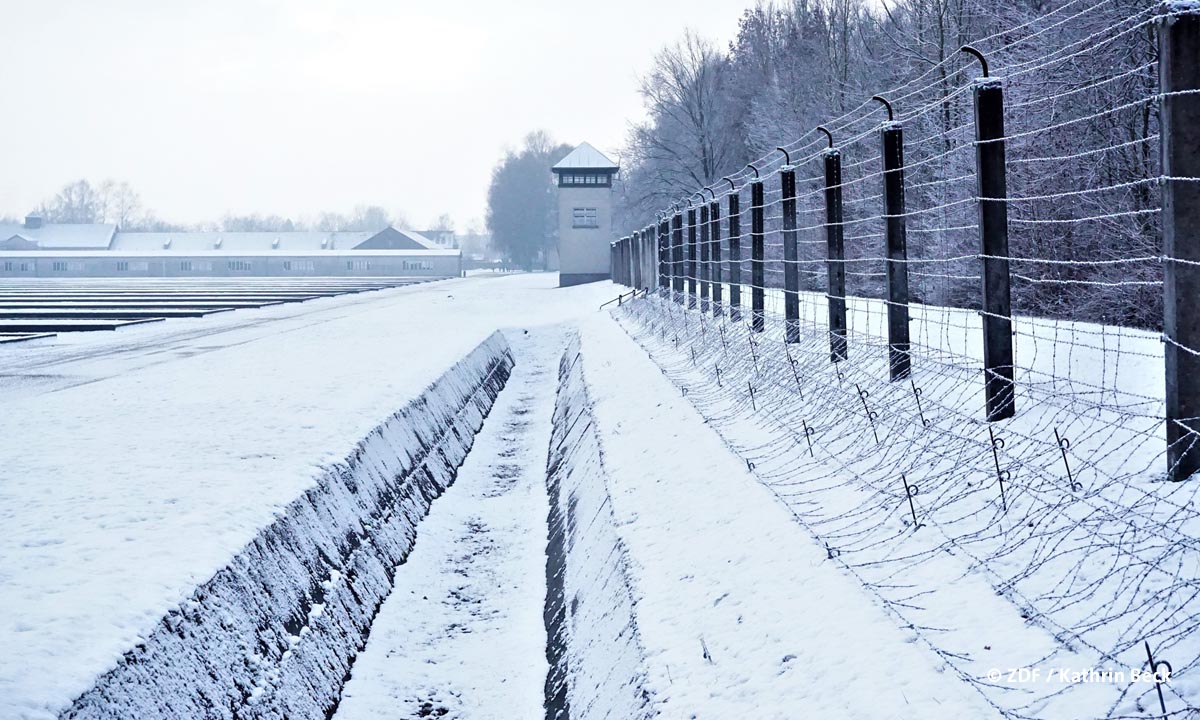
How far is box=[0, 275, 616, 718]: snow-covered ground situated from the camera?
5004 mm

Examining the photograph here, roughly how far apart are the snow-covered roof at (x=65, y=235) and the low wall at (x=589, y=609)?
4906 inches

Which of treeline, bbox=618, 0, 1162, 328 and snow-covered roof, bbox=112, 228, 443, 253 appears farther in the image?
snow-covered roof, bbox=112, 228, 443, 253

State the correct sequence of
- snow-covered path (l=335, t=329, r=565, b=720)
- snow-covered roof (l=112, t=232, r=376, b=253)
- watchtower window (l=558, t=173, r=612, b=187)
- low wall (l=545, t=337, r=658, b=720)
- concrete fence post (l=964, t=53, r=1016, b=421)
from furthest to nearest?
snow-covered roof (l=112, t=232, r=376, b=253) < watchtower window (l=558, t=173, r=612, b=187) < concrete fence post (l=964, t=53, r=1016, b=421) < snow-covered path (l=335, t=329, r=565, b=720) < low wall (l=545, t=337, r=658, b=720)

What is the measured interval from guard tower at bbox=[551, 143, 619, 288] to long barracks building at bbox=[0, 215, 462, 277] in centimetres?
5560

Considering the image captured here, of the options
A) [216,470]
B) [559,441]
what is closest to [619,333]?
[559,441]

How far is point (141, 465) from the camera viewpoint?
345 inches

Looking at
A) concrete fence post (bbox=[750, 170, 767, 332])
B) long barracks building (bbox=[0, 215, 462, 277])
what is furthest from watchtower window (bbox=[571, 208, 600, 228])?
long barracks building (bbox=[0, 215, 462, 277])

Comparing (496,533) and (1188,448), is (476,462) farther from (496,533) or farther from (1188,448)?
(1188,448)

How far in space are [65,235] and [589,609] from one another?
136 m

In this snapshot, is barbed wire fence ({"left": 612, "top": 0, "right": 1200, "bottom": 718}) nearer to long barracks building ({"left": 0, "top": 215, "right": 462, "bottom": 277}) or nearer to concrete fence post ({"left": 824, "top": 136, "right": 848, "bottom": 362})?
concrete fence post ({"left": 824, "top": 136, "right": 848, "bottom": 362})

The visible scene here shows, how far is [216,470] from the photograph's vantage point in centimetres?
855

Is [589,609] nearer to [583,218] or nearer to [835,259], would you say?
[835,259]

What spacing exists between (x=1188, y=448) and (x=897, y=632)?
68.7 inches

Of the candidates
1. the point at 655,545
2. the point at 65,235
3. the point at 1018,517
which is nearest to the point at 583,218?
the point at 655,545
